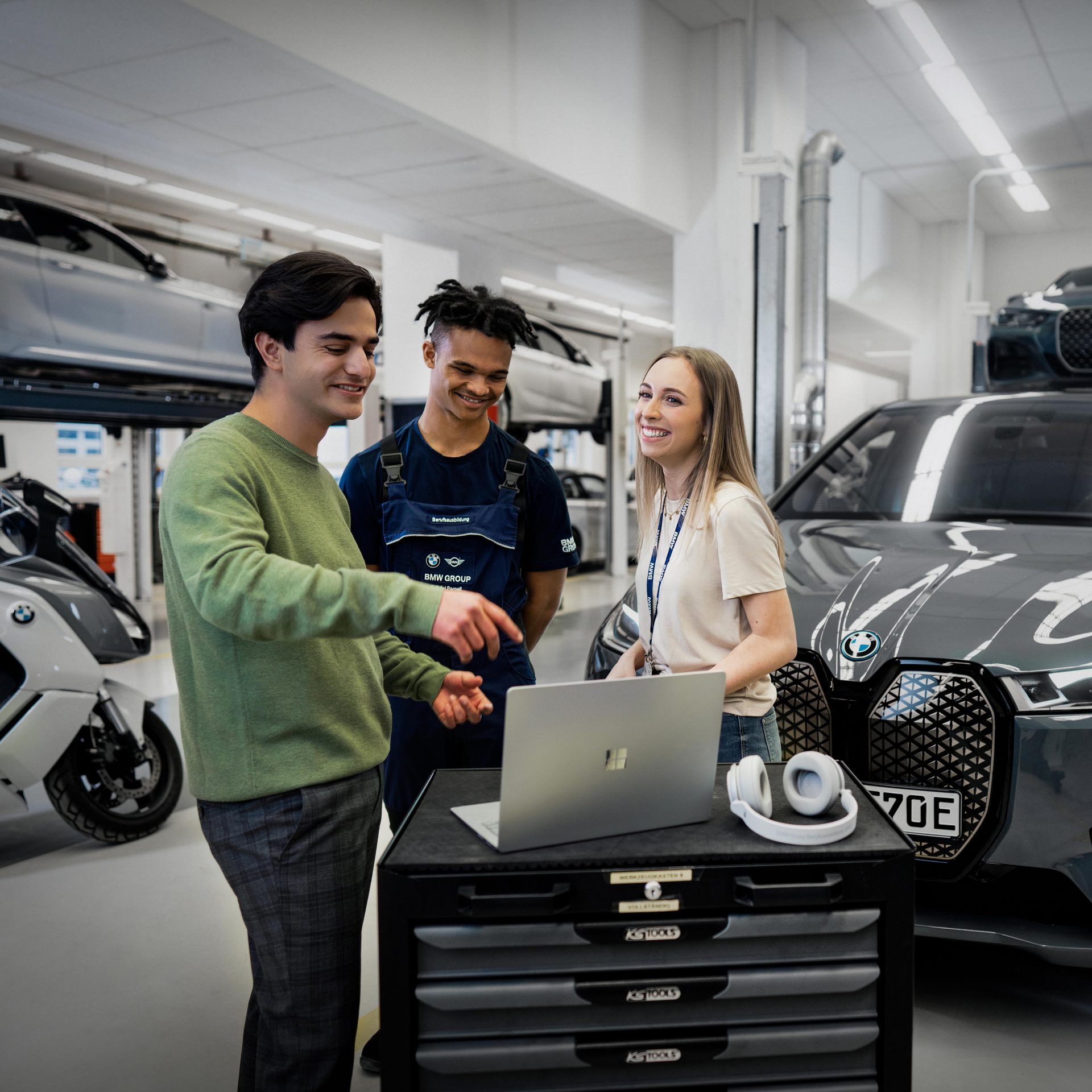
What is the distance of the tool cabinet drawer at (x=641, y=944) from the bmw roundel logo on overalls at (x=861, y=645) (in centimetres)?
120

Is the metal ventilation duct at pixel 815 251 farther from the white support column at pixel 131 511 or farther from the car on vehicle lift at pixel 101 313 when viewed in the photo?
the white support column at pixel 131 511

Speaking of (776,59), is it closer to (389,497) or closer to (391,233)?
(391,233)

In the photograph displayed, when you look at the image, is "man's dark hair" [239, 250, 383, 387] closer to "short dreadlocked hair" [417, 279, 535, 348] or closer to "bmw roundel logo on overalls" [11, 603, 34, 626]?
"short dreadlocked hair" [417, 279, 535, 348]

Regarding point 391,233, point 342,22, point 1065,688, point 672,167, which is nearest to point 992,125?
point 672,167

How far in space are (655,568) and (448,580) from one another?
408 mm

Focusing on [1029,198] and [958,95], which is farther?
[1029,198]

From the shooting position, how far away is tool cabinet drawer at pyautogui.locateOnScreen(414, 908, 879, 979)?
112cm

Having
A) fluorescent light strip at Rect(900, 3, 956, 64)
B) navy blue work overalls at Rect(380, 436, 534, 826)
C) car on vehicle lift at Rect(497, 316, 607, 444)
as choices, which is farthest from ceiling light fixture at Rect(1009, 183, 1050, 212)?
navy blue work overalls at Rect(380, 436, 534, 826)

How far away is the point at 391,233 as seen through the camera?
7887mm

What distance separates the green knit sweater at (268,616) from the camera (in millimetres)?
1131

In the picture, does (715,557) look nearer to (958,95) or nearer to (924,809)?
(924,809)

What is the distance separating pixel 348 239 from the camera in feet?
33.0

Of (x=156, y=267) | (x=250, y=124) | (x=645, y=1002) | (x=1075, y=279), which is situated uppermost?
(x=250, y=124)

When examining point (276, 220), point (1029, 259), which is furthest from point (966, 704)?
point (1029, 259)
